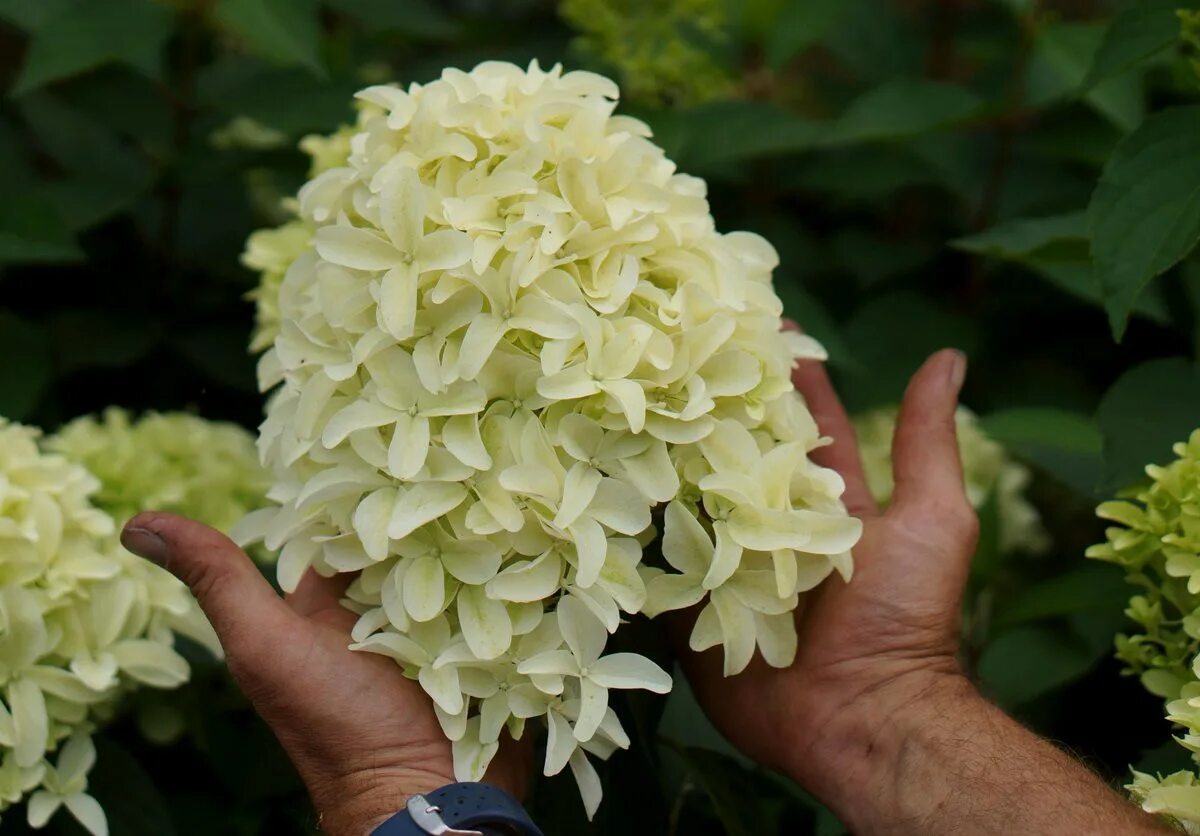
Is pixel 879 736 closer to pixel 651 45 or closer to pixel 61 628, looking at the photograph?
pixel 61 628

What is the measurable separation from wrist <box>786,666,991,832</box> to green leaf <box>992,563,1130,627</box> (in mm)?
175

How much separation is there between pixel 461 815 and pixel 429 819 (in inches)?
1.0

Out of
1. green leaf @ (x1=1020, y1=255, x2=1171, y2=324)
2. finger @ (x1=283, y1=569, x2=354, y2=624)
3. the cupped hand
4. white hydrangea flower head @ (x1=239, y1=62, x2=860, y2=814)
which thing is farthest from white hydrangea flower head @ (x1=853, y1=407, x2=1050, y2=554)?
finger @ (x1=283, y1=569, x2=354, y2=624)

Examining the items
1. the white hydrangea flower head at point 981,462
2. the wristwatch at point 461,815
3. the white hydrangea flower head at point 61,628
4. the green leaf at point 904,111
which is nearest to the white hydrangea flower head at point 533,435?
the wristwatch at point 461,815

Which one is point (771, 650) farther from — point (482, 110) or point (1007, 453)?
point (1007, 453)

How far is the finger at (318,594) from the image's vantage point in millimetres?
1223

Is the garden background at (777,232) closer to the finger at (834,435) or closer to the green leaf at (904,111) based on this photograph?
the green leaf at (904,111)

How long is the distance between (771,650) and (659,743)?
0.25 m

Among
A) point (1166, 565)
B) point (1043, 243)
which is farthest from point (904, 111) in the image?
point (1166, 565)

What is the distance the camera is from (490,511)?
1043mm

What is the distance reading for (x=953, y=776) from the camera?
3.74 ft

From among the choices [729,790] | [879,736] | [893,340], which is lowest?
[729,790]

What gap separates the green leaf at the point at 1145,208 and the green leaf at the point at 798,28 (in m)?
0.81

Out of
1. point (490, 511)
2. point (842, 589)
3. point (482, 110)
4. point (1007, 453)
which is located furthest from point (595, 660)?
point (1007, 453)
